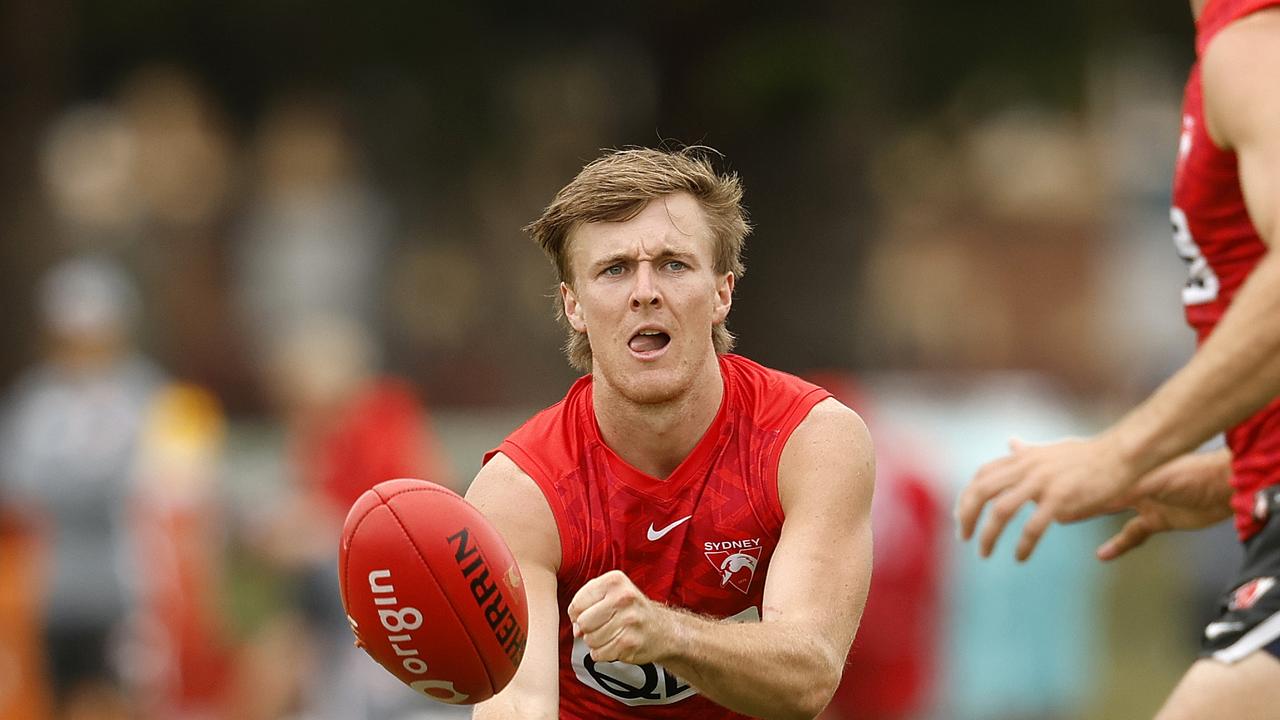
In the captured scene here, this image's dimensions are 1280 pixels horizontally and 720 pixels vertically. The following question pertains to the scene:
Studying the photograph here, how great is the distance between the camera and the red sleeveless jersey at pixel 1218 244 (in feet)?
14.2

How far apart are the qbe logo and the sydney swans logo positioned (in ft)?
0.93

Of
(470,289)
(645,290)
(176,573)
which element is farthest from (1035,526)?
(470,289)

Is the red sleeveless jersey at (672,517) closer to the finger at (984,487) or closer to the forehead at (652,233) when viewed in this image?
the forehead at (652,233)

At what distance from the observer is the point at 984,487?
13.9 ft

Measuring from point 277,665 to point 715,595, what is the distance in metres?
7.49

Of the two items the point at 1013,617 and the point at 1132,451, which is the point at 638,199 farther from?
the point at 1013,617

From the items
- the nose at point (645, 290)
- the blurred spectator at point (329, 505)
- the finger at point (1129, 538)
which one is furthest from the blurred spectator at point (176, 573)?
the finger at point (1129, 538)

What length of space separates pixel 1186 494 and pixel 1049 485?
3.00ft

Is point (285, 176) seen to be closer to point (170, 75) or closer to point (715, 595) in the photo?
point (170, 75)

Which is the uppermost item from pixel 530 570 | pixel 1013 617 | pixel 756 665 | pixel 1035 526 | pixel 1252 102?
pixel 1252 102

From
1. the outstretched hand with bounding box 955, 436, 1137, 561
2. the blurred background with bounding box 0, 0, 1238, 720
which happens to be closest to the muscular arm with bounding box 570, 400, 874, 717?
the outstretched hand with bounding box 955, 436, 1137, 561

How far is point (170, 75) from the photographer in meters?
17.1

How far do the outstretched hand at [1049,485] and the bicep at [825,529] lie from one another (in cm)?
45

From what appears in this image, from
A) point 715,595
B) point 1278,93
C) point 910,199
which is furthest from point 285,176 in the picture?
point 1278,93
